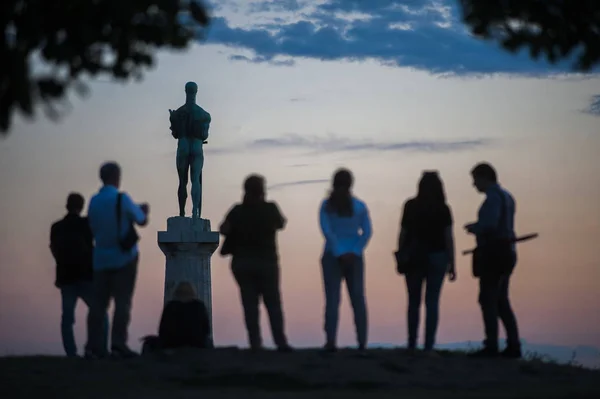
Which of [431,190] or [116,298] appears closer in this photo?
[116,298]

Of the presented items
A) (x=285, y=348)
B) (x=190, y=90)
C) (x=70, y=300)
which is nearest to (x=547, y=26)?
(x=285, y=348)

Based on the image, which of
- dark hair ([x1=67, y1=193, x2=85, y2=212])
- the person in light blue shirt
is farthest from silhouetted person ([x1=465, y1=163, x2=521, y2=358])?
dark hair ([x1=67, y1=193, x2=85, y2=212])

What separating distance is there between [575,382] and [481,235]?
6.90 ft

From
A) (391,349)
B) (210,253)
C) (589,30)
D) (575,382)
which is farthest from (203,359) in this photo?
(210,253)

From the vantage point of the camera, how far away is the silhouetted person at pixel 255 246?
44.8ft

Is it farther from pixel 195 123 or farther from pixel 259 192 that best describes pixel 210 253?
pixel 259 192

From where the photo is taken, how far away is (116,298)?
1377cm

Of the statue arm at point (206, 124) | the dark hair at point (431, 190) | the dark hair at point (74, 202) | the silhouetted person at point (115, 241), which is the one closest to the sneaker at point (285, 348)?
the silhouetted person at point (115, 241)

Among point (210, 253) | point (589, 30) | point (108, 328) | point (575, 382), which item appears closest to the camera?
point (589, 30)

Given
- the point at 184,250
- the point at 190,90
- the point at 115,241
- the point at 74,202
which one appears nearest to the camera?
the point at 115,241

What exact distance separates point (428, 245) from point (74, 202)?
4.79 meters

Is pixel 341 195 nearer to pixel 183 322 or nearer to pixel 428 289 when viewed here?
pixel 428 289

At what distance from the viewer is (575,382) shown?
13.4 m

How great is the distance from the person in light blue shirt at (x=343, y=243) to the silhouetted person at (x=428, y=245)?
1.83ft
